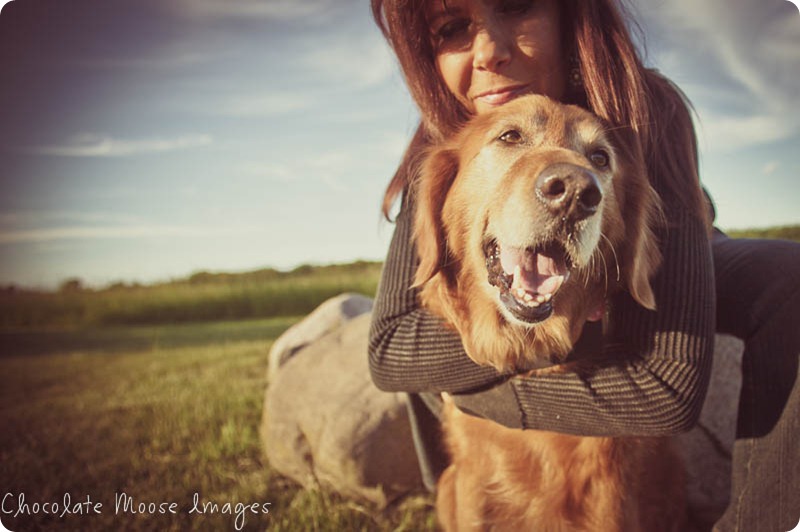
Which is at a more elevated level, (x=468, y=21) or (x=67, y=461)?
(x=468, y=21)

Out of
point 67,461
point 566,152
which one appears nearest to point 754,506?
point 566,152

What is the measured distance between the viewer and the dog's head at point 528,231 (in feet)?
4.81

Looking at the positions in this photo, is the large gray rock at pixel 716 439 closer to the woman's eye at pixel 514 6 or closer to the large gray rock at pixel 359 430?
the large gray rock at pixel 359 430

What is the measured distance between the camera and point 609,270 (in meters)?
1.75

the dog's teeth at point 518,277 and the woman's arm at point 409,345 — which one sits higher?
the dog's teeth at point 518,277

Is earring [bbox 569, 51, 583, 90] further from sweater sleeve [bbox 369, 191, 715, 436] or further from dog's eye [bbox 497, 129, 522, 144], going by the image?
sweater sleeve [bbox 369, 191, 715, 436]

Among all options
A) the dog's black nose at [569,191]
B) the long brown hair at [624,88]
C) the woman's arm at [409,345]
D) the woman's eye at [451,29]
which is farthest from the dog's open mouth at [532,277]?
the woman's eye at [451,29]

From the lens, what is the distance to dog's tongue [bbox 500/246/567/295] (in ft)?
5.03

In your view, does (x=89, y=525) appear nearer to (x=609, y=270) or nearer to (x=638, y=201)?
(x=609, y=270)

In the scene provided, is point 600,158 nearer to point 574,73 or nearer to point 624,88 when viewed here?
point 624,88

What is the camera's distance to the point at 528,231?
144 cm

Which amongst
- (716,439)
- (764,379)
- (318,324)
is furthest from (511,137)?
(318,324)

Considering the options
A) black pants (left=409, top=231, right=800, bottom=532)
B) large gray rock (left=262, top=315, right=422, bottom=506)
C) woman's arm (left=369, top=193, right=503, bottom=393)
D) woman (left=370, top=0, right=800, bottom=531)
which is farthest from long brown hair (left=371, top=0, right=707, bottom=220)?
large gray rock (left=262, top=315, right=422, bottom=506)

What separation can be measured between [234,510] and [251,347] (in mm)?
3716
